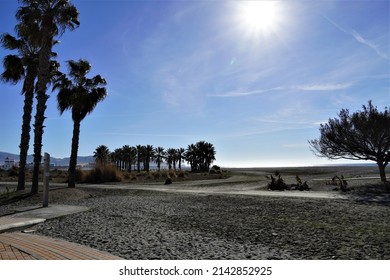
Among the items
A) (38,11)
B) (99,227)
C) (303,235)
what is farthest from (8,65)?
(303,235)

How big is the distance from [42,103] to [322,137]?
19.4m

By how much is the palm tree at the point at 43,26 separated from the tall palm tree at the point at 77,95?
168 inches

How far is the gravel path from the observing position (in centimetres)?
508

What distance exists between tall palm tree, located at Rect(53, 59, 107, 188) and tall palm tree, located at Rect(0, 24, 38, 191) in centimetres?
234

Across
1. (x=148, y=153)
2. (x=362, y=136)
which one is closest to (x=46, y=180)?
(x=362, y=136)

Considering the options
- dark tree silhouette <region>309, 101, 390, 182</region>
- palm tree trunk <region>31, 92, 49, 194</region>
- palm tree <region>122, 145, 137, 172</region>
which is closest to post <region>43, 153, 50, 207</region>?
palm tree trunk <region>31, 92, 49, 194</region>

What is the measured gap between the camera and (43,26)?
15.6m

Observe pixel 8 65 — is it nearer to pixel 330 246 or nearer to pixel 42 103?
pixel 42 103

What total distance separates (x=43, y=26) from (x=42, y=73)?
234 cm

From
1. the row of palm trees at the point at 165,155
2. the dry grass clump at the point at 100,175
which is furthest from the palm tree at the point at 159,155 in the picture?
the dry grass clump at the point at 100,175

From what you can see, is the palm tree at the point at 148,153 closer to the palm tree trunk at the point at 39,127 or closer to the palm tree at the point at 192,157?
the palm tree at the point at 192,157

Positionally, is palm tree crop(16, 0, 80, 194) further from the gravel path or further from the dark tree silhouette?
the dark tree silhouette

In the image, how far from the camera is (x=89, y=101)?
20.4 m

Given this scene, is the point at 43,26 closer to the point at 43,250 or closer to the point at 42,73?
the point at 42,73
